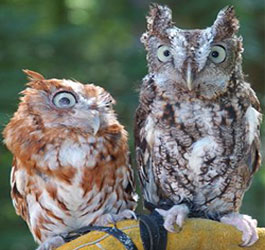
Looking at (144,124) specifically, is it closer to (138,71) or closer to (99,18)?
(138,71)

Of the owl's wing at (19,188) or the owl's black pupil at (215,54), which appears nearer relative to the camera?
the owl's black pupil at (215,54)

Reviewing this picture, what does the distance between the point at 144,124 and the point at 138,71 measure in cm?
381

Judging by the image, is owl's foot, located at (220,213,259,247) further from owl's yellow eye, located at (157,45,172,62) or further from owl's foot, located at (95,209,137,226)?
owl's yellow eye, located at (157,45,172,62)

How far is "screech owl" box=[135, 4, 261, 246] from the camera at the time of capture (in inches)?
107

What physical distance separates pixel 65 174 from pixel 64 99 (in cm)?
32

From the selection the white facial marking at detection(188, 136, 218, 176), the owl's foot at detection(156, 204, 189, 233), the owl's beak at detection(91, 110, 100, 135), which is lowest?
the owl's foot at detection(156, 204, 189, 233)

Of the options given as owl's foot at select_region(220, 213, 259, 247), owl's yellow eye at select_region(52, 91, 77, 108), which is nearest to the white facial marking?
owl's foot at select_region(220, 213, 259, 247)

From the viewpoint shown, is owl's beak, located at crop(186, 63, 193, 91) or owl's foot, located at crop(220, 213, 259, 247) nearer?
owl's foot, located at crop(220, 213, 259, 247)

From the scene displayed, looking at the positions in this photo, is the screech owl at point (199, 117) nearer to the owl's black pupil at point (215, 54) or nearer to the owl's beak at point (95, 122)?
the owl's black pupil at point (215, 54)

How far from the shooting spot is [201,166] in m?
2.83

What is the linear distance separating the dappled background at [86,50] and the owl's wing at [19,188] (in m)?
2.62

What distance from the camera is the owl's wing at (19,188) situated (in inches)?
113

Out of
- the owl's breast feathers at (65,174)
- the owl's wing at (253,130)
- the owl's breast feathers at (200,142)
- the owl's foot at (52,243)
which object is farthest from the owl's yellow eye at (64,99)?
the owl's wing at (253,130)

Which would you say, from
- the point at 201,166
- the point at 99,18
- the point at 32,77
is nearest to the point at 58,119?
the point at 32,77
